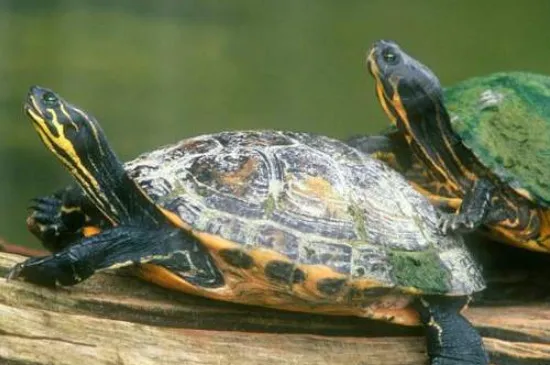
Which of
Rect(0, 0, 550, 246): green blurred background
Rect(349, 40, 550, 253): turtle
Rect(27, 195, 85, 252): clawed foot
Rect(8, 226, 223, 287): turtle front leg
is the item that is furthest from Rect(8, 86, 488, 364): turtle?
Rect(0, 0, 550, 246): green blurred background

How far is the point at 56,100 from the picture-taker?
1689 millimetres

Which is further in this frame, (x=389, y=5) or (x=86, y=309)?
(x=389, y=5)

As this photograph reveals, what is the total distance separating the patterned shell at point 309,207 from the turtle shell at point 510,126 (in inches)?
11.7

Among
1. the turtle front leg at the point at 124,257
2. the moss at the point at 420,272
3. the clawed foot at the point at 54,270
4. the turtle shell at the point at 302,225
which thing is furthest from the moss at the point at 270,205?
the clawed foot at the point at 54,270

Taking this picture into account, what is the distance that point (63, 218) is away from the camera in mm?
1906

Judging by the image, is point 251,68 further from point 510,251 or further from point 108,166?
point 108,166

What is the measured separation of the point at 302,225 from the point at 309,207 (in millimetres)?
62

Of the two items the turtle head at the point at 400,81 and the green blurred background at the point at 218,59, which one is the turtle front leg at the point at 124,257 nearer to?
the turtle head at the point at 400,81

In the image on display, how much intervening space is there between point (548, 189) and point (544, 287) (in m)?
0.40

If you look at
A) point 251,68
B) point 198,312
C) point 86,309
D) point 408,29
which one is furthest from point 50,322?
point 408,29

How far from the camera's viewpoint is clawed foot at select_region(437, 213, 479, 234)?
1875 millimetres

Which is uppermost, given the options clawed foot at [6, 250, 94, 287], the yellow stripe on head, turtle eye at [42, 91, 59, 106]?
turtle eye at [42, 91, 59, 106]

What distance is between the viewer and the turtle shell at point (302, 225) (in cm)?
161

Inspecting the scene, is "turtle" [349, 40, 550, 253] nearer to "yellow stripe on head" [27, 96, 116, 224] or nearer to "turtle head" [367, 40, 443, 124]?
"turtle head" [367, 40, 443, 124]
